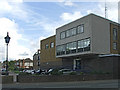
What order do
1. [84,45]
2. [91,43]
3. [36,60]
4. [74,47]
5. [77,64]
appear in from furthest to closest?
[36,60]
[77,64]
[74,47]
[84,45]
[91,43]

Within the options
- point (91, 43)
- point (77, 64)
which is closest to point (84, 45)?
point (91, 43)

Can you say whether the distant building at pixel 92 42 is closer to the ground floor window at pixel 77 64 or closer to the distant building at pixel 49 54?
the ground floor window at pixel 77 64

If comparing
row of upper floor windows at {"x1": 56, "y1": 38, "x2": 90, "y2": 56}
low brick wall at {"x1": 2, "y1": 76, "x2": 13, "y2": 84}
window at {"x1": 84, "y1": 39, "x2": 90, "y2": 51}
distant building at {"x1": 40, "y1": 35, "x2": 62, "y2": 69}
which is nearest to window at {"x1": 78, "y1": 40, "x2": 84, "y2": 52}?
row of upper floor windows at {"x1": 56, "y1": 38, "x2": 90, "y2": 56}

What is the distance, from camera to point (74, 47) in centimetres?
4019

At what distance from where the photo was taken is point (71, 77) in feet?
85.3

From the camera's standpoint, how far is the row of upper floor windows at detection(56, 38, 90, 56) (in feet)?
120

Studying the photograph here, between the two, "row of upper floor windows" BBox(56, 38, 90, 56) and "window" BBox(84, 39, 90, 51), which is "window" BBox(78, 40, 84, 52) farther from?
"window" BBox(84, 39, 90, 51)

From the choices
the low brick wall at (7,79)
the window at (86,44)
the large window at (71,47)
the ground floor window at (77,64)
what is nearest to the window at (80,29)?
the window at (86,44)

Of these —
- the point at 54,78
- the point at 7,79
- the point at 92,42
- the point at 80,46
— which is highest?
the point at 92,42

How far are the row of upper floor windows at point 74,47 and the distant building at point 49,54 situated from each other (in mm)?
5369

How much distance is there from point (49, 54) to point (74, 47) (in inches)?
671

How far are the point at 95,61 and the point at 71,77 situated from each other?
12.9 m

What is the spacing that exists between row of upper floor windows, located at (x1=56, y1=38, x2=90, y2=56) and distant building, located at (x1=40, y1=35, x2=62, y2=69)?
5.37 meters

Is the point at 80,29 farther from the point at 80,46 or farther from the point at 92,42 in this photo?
the point at 92,42
